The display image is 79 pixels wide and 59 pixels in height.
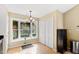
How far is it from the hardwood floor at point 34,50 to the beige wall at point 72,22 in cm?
43

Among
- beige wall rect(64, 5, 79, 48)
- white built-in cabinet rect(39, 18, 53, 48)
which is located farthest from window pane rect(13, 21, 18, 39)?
beige wall rect(64, 5, 79, 48)

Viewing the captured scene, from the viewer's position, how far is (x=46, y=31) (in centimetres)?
165

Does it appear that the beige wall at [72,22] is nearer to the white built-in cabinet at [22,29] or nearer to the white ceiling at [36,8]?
the white ceiling at [36,8]

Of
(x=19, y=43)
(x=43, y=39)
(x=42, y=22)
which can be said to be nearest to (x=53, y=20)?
(x=42, y=22)

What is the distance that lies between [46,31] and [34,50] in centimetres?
40

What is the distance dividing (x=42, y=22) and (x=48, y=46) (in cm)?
45

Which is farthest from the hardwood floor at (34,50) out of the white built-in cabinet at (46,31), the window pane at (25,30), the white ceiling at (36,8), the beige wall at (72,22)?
the white ceiling at (36,8)

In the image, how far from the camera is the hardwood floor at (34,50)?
1.48 metres

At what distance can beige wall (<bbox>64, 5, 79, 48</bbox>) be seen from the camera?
1.47 metres

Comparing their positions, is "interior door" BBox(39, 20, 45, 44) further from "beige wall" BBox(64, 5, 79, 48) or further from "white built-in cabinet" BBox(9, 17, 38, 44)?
"beige wall" BBox(64, 5, 79, 48)

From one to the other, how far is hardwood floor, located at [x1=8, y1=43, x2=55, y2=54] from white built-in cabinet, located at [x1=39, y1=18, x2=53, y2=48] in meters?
0.08

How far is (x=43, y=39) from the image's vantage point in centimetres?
167
